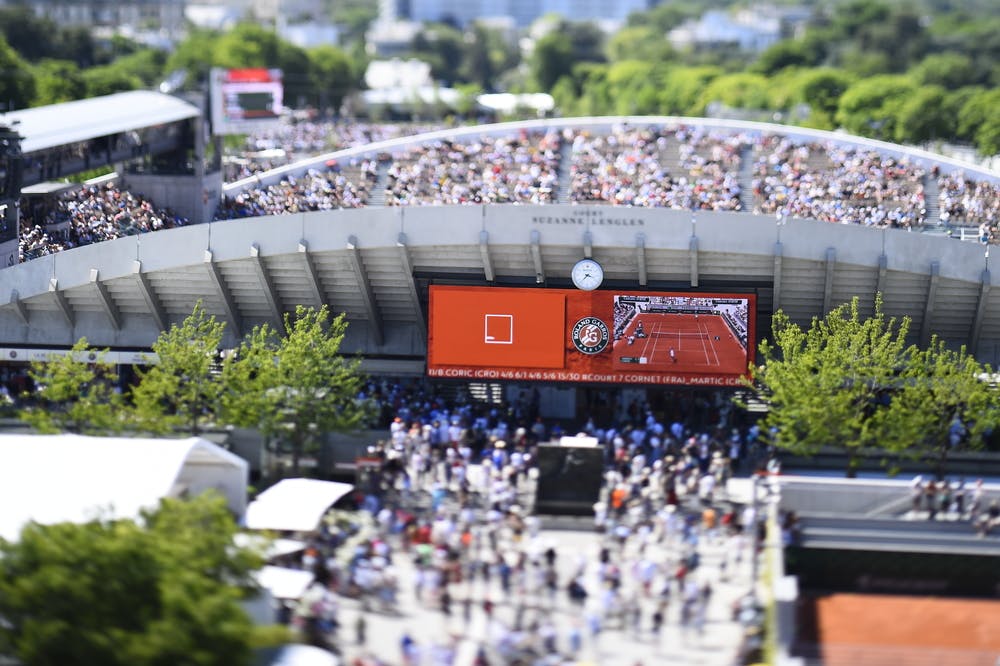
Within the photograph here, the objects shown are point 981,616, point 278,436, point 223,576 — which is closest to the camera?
point 223,576

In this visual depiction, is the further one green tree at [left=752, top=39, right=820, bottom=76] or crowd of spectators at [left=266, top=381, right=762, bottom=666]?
green tree at [left=752, top=39, right=820, bottom=76]

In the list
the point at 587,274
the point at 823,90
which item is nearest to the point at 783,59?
the point at 823,90

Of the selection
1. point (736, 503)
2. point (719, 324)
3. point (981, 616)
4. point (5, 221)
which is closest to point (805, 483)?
point (736, 503)

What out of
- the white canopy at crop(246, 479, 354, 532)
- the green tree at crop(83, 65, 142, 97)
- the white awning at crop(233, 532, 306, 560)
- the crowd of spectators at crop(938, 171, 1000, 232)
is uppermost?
the green tree at crop(83, 65, 142, 97)

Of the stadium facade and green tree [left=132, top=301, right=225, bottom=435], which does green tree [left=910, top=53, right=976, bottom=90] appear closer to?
the stadium facade

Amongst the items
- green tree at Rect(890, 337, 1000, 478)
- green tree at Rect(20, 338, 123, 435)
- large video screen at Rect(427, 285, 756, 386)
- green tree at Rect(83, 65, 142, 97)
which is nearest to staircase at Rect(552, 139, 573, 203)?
large video screen at Rect(427, 285, 756, 386)

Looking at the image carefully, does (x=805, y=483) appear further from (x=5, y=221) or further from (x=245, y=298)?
(x=5, y=221)

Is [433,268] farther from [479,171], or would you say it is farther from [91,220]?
[479,171]
